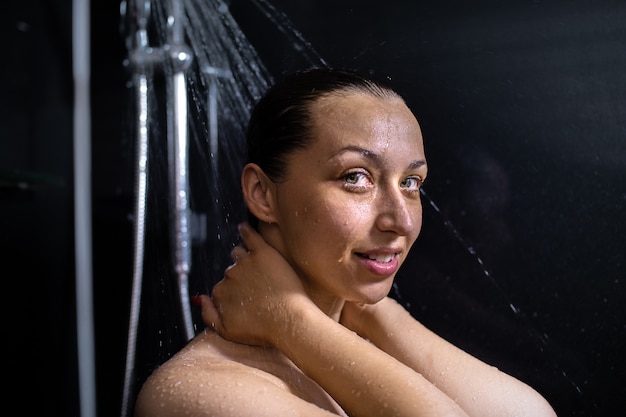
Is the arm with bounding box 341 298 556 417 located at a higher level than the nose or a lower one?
lower

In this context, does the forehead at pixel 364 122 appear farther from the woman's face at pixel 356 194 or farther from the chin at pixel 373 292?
the chin at pixel 373 292

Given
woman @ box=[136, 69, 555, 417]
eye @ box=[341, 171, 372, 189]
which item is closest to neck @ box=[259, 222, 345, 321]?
woman @ box=[136, 69, 555, 417]

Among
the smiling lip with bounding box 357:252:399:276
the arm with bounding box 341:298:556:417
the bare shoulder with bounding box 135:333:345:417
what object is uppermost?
the smiling lip with bounding box 357:252:399:276

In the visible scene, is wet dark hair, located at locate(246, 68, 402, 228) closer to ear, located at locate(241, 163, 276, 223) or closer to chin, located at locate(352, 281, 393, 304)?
ear, located at locate(241, 163, 276, 223)

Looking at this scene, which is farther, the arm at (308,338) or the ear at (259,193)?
the ear at (259,193)

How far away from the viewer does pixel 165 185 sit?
86 centimetres

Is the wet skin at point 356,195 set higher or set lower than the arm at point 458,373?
higher

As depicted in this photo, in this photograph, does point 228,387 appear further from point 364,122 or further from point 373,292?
point 364,122

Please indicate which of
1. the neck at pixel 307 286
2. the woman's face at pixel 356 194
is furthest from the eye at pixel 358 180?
the neck at pixel 307 286

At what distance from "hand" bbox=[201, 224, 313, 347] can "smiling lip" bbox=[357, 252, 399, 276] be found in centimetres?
6

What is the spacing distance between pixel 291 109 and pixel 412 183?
0.43 ft

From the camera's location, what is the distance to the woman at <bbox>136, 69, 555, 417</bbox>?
1.90 ft

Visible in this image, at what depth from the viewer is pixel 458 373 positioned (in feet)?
2.14

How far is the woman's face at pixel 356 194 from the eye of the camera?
60 centimetres
